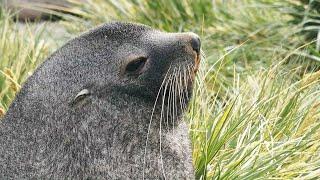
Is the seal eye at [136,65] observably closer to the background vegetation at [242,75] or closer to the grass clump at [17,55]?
Result: the background vegetation at [242,75]

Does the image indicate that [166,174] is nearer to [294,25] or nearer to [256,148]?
[256,148]

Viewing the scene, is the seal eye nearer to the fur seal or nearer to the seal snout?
the fur seal

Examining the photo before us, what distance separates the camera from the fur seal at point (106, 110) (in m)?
Answer: 3.81

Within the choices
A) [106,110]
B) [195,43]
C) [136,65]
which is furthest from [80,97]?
[195,43]

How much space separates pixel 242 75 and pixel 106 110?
2978 millimetres

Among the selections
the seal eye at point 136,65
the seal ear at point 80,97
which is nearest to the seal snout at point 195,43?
the seal eye at point 136,65

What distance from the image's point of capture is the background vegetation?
186 inches

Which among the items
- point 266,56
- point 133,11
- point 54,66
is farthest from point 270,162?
point 133,11

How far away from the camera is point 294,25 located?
7719 mm

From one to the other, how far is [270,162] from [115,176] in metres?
1.20

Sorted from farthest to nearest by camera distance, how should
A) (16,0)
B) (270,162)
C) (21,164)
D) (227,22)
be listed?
1. (16,0)
2. (227,22)
3. (270,162)
4. (21,164)

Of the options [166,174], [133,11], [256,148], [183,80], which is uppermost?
[183,80]

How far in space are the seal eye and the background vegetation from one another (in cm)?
58

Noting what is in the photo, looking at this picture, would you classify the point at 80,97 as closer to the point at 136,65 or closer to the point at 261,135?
the point at 136,65
